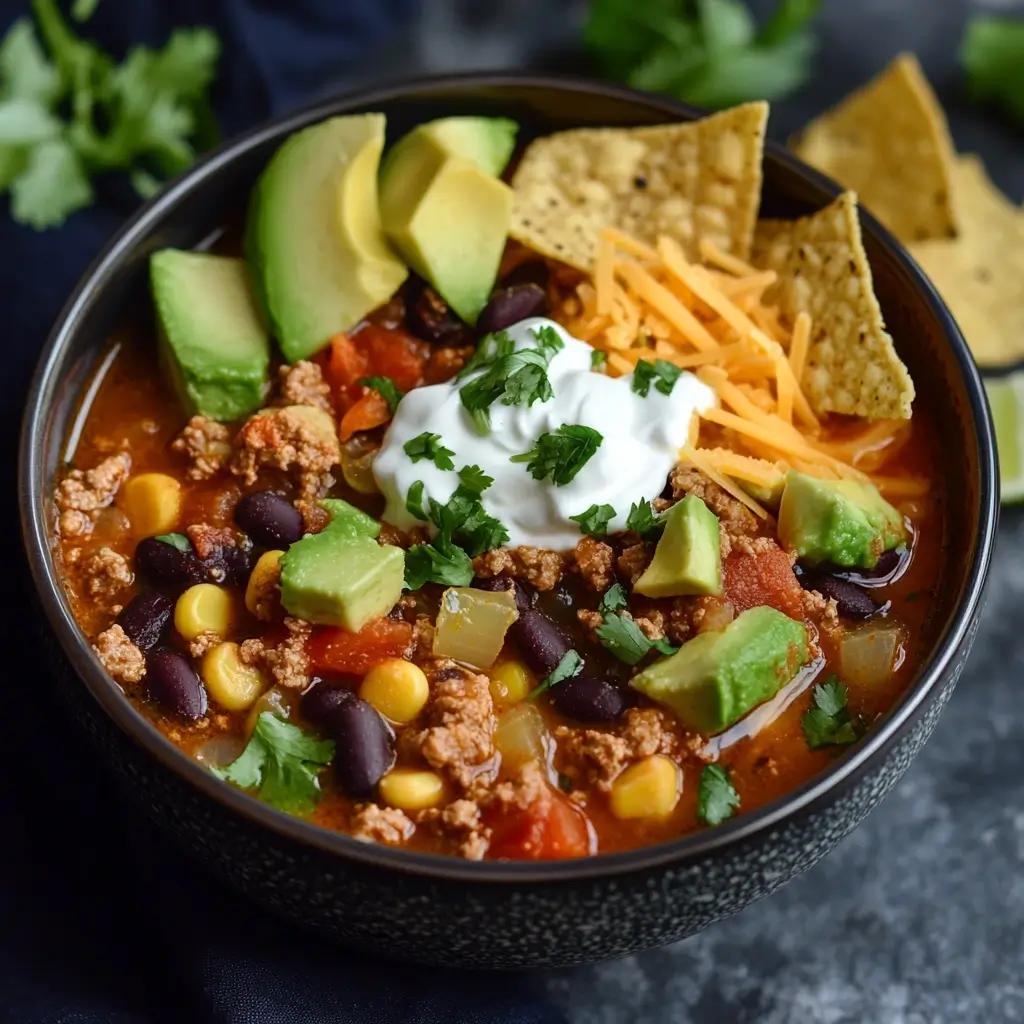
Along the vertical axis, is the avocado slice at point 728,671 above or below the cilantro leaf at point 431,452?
below

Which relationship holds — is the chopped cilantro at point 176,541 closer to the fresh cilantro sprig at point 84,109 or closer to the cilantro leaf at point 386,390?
the cilantro leaf at point 386,390

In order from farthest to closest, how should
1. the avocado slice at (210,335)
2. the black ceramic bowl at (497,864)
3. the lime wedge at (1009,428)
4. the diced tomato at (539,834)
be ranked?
the lime wedge at (1009,428), the avocado slice at (210,335), the diced tomato at (539,834), the black ceramic bowl at (497,864)

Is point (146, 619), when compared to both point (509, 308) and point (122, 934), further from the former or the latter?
point (509, 308)

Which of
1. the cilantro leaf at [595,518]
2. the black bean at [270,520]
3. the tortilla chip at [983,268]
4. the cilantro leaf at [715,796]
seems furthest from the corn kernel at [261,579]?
the tortilla chip at [983,268]

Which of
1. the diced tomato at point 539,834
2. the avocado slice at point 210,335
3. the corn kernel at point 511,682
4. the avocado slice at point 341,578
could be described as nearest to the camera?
the diced tomato at point 539,834

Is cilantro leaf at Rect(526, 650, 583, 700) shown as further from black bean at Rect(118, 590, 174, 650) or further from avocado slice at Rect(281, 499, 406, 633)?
black bean at Rect(118, 590, 174, 650)

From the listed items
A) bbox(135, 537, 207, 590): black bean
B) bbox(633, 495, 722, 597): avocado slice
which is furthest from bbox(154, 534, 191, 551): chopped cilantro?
bbox(633, 495, 722, 597): avocado slice

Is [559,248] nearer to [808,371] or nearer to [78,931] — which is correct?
[808,371]
